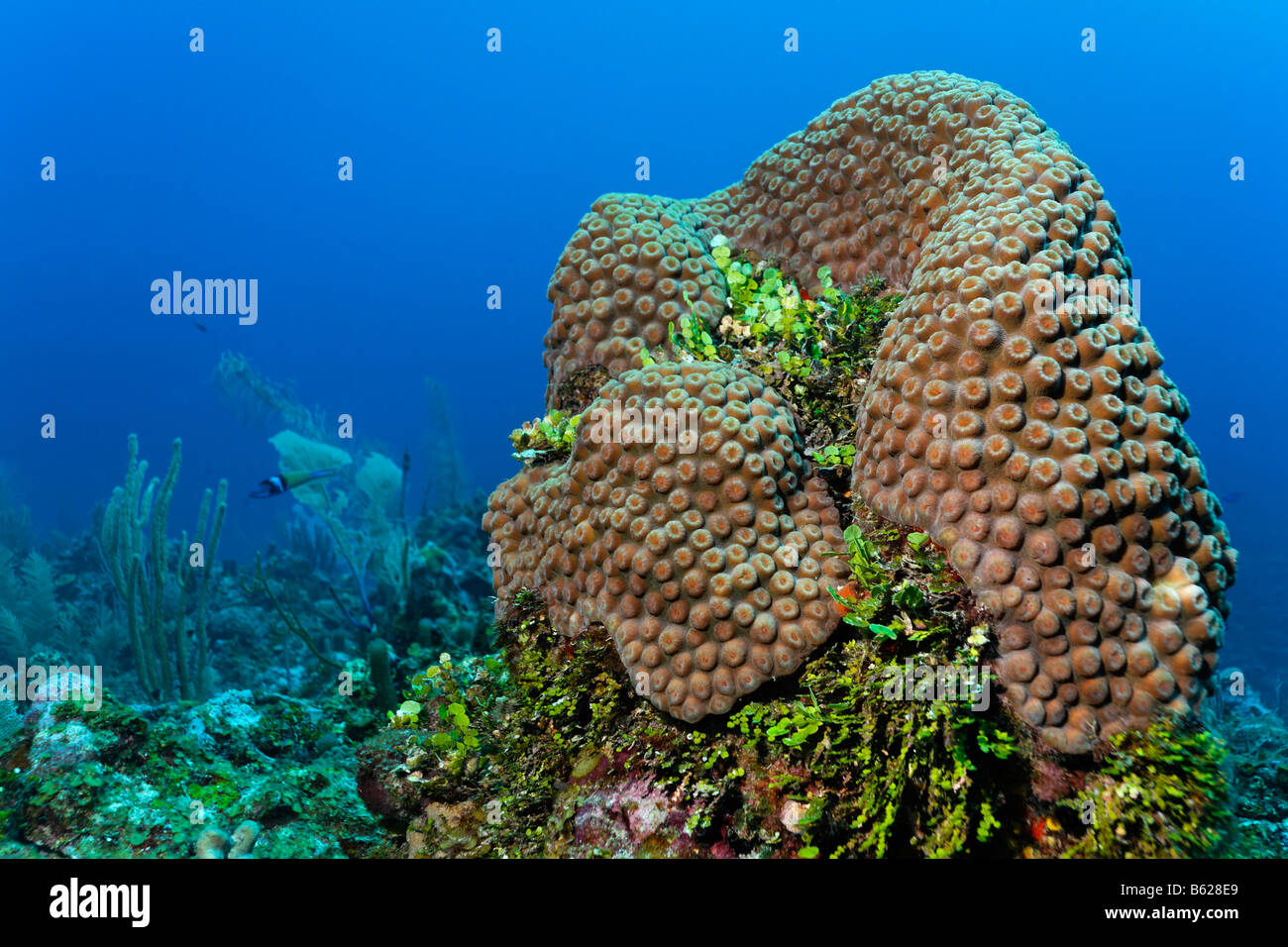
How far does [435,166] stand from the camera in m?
104

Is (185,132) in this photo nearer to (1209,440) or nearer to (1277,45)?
(1209,440)

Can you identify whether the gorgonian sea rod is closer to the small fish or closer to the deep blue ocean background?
the small fish

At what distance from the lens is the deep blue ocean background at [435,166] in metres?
77.8

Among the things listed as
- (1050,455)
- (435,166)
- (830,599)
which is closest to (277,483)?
(830,599)

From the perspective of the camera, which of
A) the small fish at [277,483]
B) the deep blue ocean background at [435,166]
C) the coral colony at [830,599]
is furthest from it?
the deep blue ocean background at [435,166]

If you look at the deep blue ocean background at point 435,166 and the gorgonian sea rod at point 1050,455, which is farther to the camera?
the deep blue ocean background at point 435,166

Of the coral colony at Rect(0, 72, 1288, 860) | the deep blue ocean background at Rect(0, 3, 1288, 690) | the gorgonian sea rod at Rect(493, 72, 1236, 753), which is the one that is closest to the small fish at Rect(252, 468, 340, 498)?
the coral colony at Rect(0, 72, 1288, 860)

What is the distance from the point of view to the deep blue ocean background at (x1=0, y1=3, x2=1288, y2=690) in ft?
255

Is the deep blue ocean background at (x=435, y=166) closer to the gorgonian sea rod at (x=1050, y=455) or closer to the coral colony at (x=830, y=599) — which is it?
the coral colony at (x=830, y=599)

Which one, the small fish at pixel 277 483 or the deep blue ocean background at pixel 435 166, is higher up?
the deep blue ocean background at pixel 435 166

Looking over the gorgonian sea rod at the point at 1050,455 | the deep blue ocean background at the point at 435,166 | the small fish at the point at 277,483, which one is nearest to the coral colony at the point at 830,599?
the gorgonian sea rod at the point at 1050,455

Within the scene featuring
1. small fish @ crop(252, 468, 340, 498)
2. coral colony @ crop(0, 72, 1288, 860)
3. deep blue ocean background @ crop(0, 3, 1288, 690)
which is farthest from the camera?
deep blue ocean background @ crop(0, 3, 1288, 690)

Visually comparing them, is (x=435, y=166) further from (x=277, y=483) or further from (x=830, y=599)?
(x=830, y=599)
